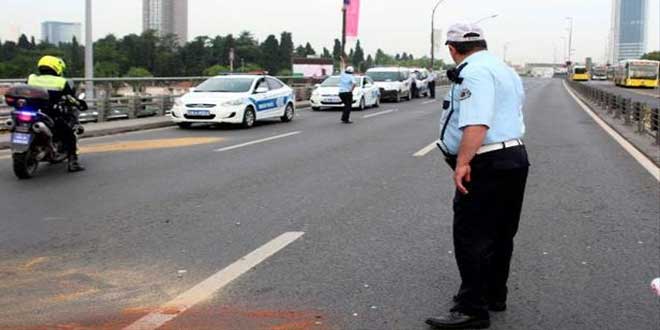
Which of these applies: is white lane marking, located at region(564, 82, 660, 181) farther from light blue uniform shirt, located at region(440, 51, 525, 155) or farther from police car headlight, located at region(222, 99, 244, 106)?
police car headlight, located at region(222, 99, 244, 106)

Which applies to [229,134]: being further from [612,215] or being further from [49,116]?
[612,215]

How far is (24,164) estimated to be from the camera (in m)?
9.89

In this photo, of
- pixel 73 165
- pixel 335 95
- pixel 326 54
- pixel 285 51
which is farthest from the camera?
pixel 326 54

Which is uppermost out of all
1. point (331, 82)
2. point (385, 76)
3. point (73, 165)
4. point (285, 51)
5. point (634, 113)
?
point (285, 51)

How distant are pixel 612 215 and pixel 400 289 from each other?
12.0ft

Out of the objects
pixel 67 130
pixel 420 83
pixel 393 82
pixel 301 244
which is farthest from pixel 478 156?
pixel 420 83

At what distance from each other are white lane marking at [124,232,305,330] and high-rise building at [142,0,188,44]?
35234 mm

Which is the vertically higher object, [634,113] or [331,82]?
[331,82]

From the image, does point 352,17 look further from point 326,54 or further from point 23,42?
point 326,54

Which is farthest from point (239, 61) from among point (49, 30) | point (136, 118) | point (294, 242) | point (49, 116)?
point (294, 242)

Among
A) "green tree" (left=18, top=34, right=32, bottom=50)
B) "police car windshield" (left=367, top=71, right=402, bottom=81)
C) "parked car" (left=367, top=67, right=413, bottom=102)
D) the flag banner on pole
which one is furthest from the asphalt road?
the flag banner on pole

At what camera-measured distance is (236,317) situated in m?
4.37

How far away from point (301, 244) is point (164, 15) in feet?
124

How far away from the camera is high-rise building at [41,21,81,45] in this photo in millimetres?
28047
